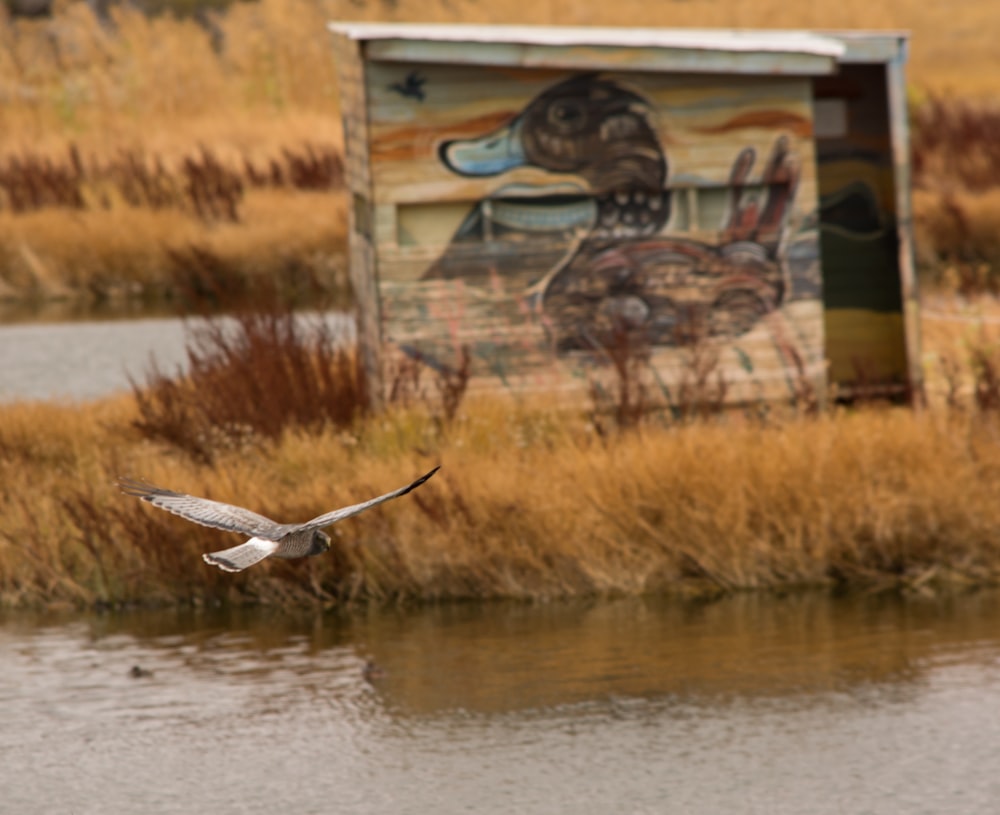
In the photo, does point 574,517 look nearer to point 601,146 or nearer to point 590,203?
point 590,203

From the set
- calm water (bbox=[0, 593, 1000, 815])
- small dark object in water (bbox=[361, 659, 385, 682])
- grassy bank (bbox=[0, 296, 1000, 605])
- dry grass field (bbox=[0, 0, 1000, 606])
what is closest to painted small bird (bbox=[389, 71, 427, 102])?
dry grass field (bbox=[0, 0, 1000, 606])

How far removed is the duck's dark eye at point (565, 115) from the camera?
1213 centimetres

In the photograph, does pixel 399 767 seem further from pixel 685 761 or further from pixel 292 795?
pixel 685 761

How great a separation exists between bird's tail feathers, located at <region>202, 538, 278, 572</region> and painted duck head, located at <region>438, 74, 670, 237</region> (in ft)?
20.4

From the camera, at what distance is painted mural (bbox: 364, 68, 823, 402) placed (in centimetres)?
1198

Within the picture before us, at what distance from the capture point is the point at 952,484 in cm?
1055

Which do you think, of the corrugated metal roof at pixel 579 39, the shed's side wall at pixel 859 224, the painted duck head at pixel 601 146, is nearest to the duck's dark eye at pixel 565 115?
the painted duck head at pixel 601 146

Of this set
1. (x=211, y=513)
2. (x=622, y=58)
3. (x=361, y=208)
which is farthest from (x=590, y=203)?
(x=211, y=513)

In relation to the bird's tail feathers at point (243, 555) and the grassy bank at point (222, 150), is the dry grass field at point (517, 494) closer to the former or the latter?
the bird's tail feathers at point (243, 555)

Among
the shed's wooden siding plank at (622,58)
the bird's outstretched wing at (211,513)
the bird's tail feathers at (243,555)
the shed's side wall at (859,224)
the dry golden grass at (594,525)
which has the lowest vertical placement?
the dry golden grass at (594,525)

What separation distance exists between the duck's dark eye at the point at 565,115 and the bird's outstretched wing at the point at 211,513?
6314mm

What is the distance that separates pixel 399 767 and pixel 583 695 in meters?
1.14

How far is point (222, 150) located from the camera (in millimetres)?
27859

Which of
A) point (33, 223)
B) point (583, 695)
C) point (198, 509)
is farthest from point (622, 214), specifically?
point (33, 223)
